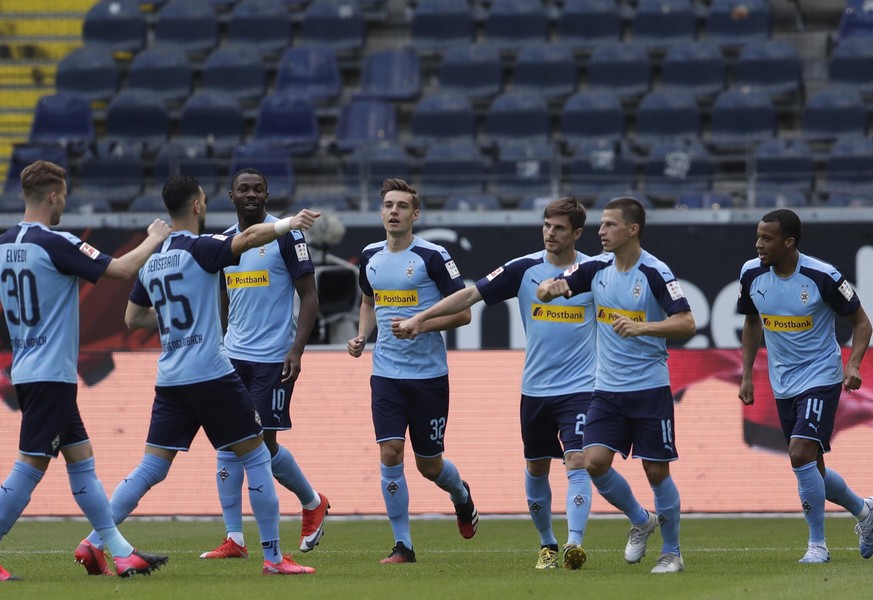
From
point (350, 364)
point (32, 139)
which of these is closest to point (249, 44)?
point (32, 139)

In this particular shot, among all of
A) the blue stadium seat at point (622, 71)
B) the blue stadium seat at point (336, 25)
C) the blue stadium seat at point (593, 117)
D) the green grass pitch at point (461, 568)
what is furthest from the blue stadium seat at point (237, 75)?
the green grass pitch at point (461, 568)

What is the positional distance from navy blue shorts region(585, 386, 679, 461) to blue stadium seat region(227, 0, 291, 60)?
13.6 m

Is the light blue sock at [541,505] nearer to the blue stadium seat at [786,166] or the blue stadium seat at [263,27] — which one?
the blue stadium seat at [786,166]

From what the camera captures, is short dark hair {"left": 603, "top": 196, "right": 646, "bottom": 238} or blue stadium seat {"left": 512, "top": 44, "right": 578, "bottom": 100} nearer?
short dark hair {"left": 603, "top": 196, "right": 646, "bottom": 238}

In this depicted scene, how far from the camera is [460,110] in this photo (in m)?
18.6

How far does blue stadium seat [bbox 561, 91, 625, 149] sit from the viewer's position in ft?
59.2

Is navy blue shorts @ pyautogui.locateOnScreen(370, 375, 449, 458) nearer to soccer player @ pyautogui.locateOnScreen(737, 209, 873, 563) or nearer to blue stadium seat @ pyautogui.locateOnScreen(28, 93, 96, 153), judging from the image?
soccer player @ pyautogui.locateOnScreen(737, 209, 873, 563)

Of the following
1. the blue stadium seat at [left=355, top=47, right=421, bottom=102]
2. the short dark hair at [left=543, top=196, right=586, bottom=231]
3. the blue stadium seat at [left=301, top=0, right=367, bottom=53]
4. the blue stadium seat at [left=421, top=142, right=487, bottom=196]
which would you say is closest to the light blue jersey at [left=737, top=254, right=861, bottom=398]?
the short dark hair at [left=543, top=196, right=586, bottom=231]

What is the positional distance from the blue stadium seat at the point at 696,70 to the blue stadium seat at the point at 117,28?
821 cm

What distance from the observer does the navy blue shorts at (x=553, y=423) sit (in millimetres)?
8617

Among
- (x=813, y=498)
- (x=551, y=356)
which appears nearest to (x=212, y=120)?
(x=551, y=356)

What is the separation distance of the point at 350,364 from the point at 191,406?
5471mm

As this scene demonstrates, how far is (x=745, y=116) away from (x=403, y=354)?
10229mm

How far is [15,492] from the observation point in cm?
745
